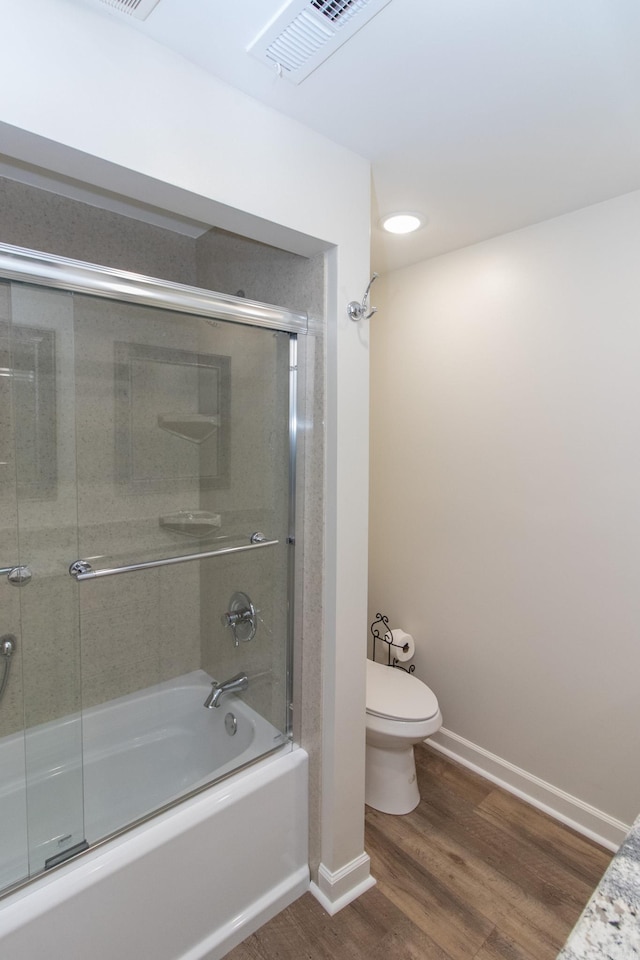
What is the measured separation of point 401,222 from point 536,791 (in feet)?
8.27

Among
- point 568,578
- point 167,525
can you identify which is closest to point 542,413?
point 568,578

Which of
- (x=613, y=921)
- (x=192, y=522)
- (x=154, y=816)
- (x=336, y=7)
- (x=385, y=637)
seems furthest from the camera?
(x=385, y=637)

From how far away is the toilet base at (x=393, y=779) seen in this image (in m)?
2.10

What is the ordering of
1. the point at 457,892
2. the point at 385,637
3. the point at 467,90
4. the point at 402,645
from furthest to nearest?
the point at 385,637
the point at 402,645
the point at 457,892
the point at 467,90

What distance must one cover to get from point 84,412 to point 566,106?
1.77 meters

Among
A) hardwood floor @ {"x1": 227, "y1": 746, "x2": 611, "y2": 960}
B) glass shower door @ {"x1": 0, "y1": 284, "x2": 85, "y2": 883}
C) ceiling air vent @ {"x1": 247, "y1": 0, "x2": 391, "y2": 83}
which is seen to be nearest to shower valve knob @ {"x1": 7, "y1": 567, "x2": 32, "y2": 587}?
glass shower door @ {"x1": 0, "y1": 284, "x2": 85, "y2": 883}

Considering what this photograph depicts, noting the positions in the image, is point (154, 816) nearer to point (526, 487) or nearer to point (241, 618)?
point (241, 618)

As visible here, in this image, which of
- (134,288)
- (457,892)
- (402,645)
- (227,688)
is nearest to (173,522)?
(227,688)

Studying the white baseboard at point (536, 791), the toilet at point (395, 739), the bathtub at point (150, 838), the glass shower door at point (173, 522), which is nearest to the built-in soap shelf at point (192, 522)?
the glass shower door at point (173, 522)

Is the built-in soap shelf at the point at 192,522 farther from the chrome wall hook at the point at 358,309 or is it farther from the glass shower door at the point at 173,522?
the chrome wall hook at the point at 358,309

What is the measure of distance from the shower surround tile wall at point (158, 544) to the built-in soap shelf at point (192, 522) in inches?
1.7

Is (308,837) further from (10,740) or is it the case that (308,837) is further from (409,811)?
(10,740)

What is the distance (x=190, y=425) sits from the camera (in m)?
1.96

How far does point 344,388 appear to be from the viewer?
162 cm
